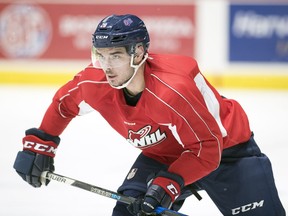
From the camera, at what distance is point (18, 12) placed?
7.78 m

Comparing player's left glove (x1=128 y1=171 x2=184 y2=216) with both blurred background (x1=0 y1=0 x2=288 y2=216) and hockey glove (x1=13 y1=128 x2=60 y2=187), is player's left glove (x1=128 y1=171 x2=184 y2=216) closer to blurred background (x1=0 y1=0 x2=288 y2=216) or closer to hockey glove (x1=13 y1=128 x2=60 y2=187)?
hockey glove (x1=13 y1=128 x2=60 y2=187)

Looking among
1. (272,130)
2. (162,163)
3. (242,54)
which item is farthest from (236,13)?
(162,163)

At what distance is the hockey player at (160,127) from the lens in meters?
2.71

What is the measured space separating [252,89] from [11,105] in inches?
104

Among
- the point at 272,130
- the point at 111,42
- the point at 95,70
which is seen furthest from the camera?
the point at 272,130

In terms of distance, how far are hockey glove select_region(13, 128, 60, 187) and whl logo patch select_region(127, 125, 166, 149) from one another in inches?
16.7

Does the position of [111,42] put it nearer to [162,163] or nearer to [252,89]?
[162,163]

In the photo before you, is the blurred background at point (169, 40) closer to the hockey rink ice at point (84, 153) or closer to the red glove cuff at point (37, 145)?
the hockey rink ice at point (84, 153)


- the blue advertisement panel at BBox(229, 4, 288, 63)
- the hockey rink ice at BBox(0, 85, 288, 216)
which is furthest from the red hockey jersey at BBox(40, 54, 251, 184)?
the blue advertisement panel at BBox(229, 4, 288, 63)

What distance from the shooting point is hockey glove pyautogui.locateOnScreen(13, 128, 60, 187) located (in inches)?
122

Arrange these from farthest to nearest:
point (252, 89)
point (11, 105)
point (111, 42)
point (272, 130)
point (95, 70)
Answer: point (252, 89) → point (11, 105) → point (272, 130) → point (95, 70) → point (111, 42)

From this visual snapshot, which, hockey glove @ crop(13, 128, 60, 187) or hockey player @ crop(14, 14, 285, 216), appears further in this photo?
hockey glove @ crop(13, 128, 60, 187)

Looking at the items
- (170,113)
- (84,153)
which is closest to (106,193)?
(170,113)

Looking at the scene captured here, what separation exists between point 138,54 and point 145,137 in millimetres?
362
